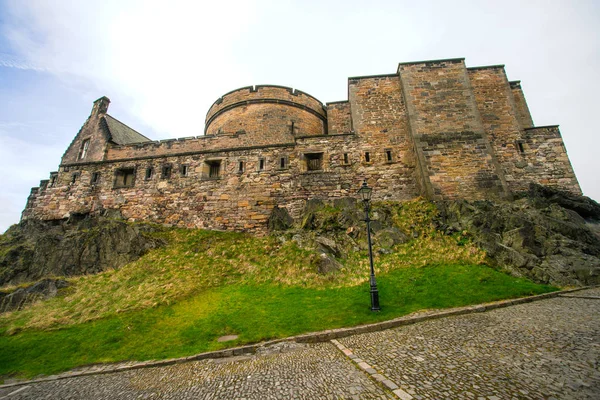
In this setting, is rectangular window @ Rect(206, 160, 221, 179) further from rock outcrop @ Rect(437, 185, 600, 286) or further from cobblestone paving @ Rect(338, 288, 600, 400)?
cobblestone paving @ Rect(338, 288, 600, 400)

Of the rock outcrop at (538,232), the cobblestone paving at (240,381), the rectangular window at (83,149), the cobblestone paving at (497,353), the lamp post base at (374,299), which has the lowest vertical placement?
the cobblestone paving at (240,381)

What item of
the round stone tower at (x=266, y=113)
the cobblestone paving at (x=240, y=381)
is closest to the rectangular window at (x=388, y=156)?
the round stone tower at (x=266, y=113)

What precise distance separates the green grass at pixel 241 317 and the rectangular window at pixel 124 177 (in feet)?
33.8

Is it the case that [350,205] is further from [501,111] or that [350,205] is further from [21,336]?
[21,336]

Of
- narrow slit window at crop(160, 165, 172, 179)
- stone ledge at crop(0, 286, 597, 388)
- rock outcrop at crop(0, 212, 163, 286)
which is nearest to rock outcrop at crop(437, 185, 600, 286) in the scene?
stone ledge at crop(0, 286, 597, 388)

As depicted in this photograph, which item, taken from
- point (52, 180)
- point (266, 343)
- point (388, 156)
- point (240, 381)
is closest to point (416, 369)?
point (240, 381)

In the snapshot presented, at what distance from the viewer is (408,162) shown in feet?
47.0

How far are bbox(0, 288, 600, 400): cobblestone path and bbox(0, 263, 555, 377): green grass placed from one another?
0.69 meters

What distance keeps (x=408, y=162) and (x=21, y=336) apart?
16926mm

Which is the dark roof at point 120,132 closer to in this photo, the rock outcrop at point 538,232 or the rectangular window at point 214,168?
the rectangular window at point 214,168

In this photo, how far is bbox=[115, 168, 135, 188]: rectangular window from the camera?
1647 cm

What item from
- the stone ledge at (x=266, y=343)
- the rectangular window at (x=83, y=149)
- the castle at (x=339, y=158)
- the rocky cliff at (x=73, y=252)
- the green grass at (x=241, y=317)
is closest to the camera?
the stone ledge at (x=266, y=343)

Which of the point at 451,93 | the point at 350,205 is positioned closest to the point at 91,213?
the point at 350,205

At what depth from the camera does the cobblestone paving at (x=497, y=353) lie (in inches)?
130
